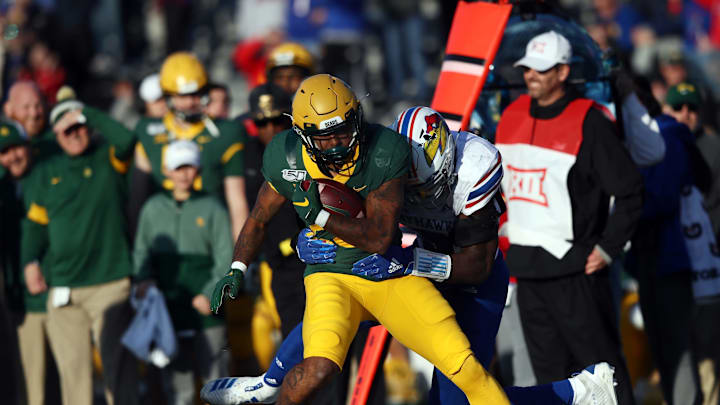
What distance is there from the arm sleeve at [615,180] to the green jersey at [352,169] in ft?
5.20

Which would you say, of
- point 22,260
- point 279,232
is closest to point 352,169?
point 279,232

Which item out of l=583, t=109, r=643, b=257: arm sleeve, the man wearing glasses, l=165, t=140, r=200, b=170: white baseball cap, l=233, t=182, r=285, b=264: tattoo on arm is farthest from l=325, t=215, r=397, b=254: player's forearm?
l=165, t=140, r=200, b=170: white baseball cap

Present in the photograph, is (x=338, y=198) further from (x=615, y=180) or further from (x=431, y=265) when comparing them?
(x=615, y=180)

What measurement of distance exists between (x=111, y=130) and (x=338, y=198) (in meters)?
2.99

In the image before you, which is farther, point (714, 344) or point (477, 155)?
point (714, 344)

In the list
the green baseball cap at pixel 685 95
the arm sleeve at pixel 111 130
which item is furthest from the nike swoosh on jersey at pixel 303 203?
the green baseball cap at pixel 685 95

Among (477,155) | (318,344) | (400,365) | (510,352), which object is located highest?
(477,155)

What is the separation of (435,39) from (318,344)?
386 inches

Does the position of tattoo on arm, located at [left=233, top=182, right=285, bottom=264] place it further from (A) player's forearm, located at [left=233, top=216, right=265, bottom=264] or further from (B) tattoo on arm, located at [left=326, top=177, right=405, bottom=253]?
(B) tattoo on arm, located at [left=326, top=177, right=405, bottom=253]

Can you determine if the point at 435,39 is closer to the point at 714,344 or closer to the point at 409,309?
the point at 714,344

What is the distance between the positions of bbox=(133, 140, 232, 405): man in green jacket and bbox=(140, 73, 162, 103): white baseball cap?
1.57 m

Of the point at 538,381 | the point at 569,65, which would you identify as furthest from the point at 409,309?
the point at 569,65

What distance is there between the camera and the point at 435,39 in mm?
14531

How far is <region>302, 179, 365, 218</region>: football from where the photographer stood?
514cm
